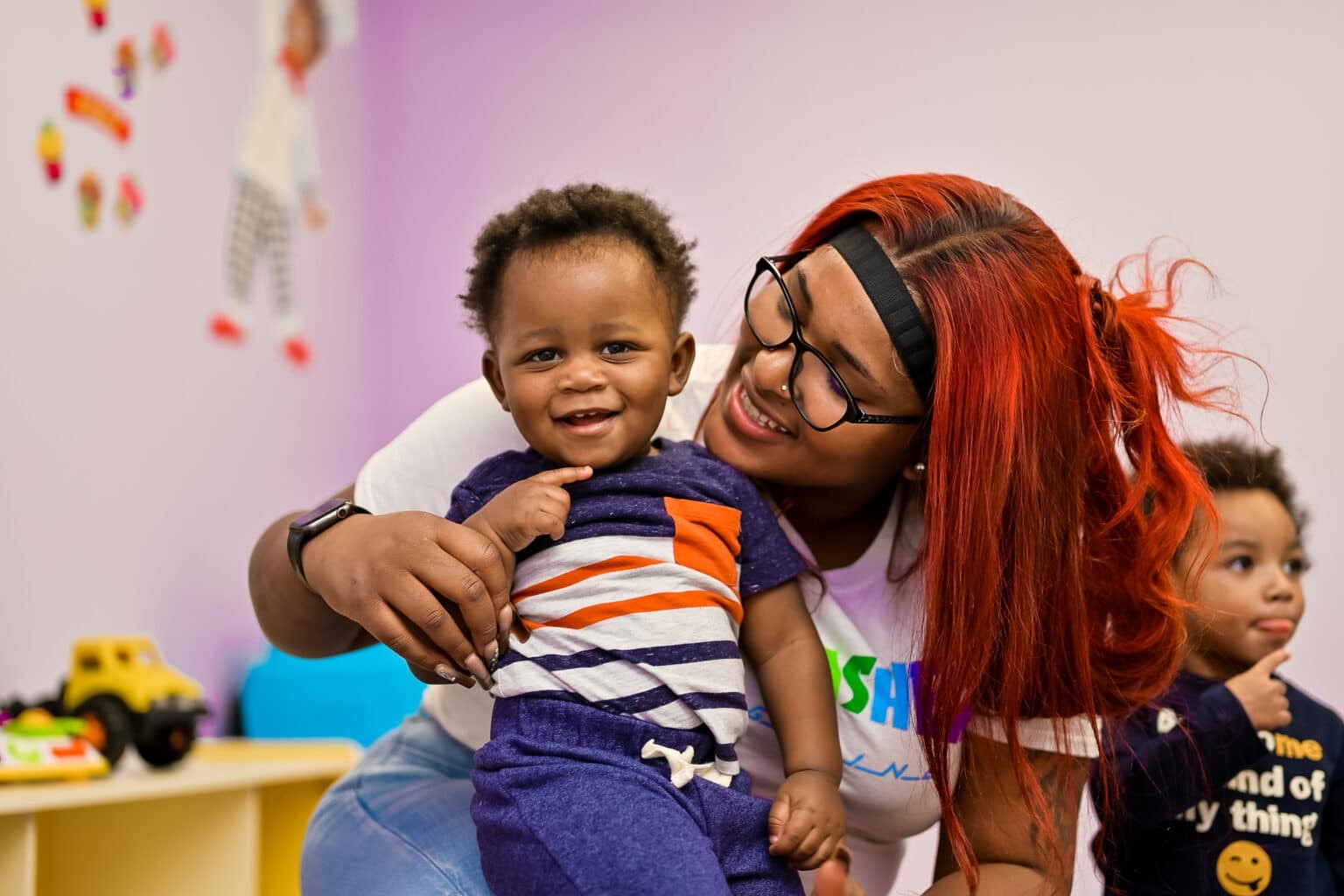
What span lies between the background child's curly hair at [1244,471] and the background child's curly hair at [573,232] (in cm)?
104

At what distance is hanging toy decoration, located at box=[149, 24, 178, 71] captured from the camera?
2.92 m

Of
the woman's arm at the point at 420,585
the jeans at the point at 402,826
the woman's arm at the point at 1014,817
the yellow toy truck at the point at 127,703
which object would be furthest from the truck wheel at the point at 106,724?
the woman's arm at the point at 1014,817

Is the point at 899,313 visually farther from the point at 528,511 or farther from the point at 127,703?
the point at 127,703

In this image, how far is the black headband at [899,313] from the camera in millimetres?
1383

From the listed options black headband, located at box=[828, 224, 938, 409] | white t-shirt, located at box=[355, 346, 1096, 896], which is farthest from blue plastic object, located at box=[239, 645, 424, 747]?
black headband, located at box=[828, 224, 938, 409]

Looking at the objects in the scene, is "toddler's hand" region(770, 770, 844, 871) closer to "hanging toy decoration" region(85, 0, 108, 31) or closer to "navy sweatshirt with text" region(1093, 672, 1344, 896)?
"navy sweatshirt with text" region(1093, 672, 1344, 896)

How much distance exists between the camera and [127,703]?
88.4 inches

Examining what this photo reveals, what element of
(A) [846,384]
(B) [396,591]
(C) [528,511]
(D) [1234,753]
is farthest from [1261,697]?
(B) [396,591]

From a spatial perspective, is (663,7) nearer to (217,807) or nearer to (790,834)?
(217,807)

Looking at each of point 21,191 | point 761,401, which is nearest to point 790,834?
point 761,401

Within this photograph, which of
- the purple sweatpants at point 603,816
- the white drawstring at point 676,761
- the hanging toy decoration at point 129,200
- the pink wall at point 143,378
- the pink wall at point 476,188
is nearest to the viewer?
the purple sweatpants at point 603,816

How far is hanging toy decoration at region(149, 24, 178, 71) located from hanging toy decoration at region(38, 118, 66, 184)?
48 cm

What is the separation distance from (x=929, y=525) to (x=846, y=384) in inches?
7.1

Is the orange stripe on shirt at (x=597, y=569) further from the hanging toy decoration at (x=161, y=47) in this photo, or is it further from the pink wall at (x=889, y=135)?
the hanging toy decoration at (x=161, y=47)
